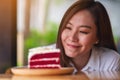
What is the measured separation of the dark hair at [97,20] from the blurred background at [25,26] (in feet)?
0.08

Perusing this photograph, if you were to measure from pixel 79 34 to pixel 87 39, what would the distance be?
0.18 ft

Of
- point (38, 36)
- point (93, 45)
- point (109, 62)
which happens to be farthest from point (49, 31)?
point (109, 62)

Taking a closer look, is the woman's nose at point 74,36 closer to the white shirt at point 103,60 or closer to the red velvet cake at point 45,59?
the white shirt at point 103,60

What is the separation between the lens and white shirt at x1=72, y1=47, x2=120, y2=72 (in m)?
1.45

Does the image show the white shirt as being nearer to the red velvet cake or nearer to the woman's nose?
the woman's nose

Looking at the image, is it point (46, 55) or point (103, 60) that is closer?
point (46, 55)

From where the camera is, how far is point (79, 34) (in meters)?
1.40

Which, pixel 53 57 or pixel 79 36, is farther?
pixel 79 36

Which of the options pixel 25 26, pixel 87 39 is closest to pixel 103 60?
pixel 87 39

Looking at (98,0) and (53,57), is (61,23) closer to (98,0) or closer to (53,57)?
(98,0)

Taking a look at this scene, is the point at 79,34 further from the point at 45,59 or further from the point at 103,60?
the point at 45,59

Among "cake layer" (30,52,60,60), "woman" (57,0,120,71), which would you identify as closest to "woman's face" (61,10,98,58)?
"woman" (57,0,120,71)

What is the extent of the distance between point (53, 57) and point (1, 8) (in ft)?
1.57

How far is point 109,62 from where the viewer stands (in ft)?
4.83
